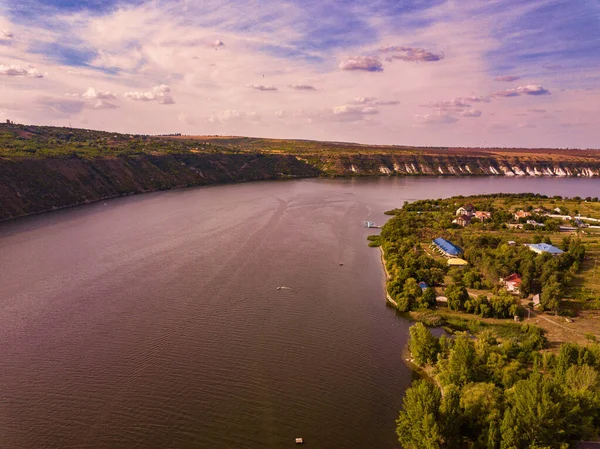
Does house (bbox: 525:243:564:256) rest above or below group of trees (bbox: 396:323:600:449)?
above

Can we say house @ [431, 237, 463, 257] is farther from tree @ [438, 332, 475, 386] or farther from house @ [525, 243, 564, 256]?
tree @ [438, 332, 475, 386]

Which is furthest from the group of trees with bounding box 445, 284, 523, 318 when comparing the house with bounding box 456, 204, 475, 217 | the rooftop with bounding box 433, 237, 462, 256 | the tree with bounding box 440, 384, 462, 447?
the house with bounding box 456, 204, 475, 217

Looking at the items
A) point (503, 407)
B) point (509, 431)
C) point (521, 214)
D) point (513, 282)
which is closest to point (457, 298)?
point (513, 282)

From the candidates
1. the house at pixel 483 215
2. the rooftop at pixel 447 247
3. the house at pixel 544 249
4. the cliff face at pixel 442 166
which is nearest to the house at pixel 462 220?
the house at pixel 483 215

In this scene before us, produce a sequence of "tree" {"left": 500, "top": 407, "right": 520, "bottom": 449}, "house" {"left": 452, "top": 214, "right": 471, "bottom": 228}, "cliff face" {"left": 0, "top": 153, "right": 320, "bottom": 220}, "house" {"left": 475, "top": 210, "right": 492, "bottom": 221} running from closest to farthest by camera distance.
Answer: "tree" {"left": 500, "top": 407, "right": 520, "bottom": 449}, "house" {"left": 452, "top": 214, "right": 471, "bottom": 228}, "house" {"left": 475, "top": 210, "right": 492, "bottom": 221}, "cliff face" {"left": 0, "top": 153, "right": 320, "bottom": 220}

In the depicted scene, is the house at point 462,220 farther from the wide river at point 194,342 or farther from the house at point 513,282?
the house at point 513,282

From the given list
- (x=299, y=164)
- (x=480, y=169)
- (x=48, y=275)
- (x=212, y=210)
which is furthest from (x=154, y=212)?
(x=480, y=169)
